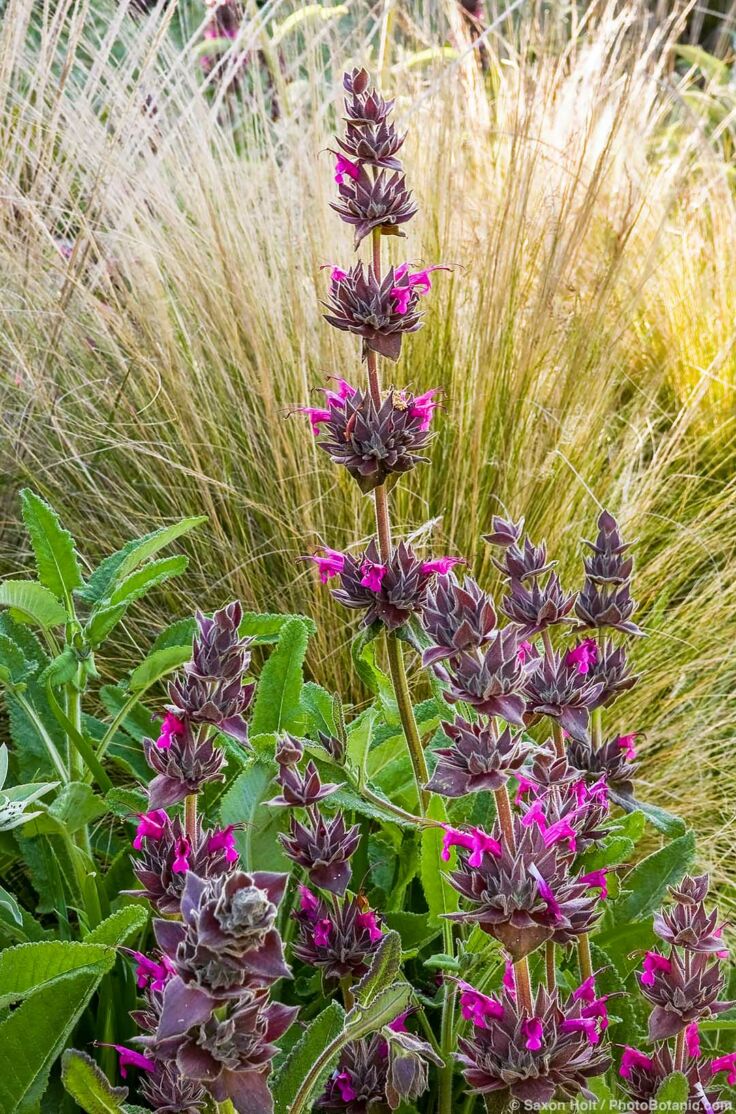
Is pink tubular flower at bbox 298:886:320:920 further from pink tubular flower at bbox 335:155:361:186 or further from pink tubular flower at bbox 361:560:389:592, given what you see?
pink tubular flower at bbox 335:155:361:186

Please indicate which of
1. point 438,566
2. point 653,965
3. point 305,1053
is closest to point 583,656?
point 438,566

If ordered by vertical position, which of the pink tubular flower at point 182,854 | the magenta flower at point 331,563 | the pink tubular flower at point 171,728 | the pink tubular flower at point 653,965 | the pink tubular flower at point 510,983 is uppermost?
the pink tubular flower at point 171,728

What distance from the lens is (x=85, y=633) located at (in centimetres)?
99

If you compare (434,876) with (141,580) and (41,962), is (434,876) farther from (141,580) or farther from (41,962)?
(141,580)

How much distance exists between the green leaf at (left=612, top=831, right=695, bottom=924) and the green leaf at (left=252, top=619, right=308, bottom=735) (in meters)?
0.31

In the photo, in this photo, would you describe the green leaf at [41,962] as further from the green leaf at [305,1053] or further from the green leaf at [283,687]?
the green leaf at [283,687]

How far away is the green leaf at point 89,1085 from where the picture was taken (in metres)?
0.60

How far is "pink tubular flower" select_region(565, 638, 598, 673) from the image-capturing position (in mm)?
810

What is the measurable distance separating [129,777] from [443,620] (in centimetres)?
93

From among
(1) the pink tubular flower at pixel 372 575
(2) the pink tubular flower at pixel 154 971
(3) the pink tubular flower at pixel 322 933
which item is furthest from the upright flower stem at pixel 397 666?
(2) the pink tubular flower at pixel 154 971

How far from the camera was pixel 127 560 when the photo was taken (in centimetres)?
103

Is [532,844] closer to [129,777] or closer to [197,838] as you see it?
[197,838]

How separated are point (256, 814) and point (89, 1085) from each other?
0.24 metres

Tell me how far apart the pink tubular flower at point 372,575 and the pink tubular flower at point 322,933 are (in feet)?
0.77
